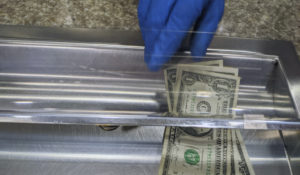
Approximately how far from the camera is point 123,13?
97 cm

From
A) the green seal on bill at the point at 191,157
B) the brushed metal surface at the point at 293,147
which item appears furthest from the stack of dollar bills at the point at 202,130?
the brushed metal surface at the point at 293,147

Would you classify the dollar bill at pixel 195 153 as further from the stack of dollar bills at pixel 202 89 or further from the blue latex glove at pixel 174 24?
the blue latex glove at pixel 174 24

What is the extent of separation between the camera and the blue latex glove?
0.78 metres

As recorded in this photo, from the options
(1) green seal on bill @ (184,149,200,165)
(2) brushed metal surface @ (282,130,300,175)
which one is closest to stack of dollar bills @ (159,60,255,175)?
(1) green seal on bill @ (184,149,200,165)

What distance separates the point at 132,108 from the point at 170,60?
A: 0.19m

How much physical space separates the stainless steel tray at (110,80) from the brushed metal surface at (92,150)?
135 mm

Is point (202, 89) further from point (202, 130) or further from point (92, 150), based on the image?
point (92, 150)

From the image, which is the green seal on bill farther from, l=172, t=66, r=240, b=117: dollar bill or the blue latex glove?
the blue latex glove

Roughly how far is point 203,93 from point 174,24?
226 millimetres

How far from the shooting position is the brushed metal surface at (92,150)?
0.81 meters

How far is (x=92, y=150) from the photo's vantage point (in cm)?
83

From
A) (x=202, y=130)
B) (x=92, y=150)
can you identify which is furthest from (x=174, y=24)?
(x=92, y=150)

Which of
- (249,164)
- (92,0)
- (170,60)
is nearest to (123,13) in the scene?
(92,0)

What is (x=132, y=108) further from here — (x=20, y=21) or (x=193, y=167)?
(x=20, y=21)
